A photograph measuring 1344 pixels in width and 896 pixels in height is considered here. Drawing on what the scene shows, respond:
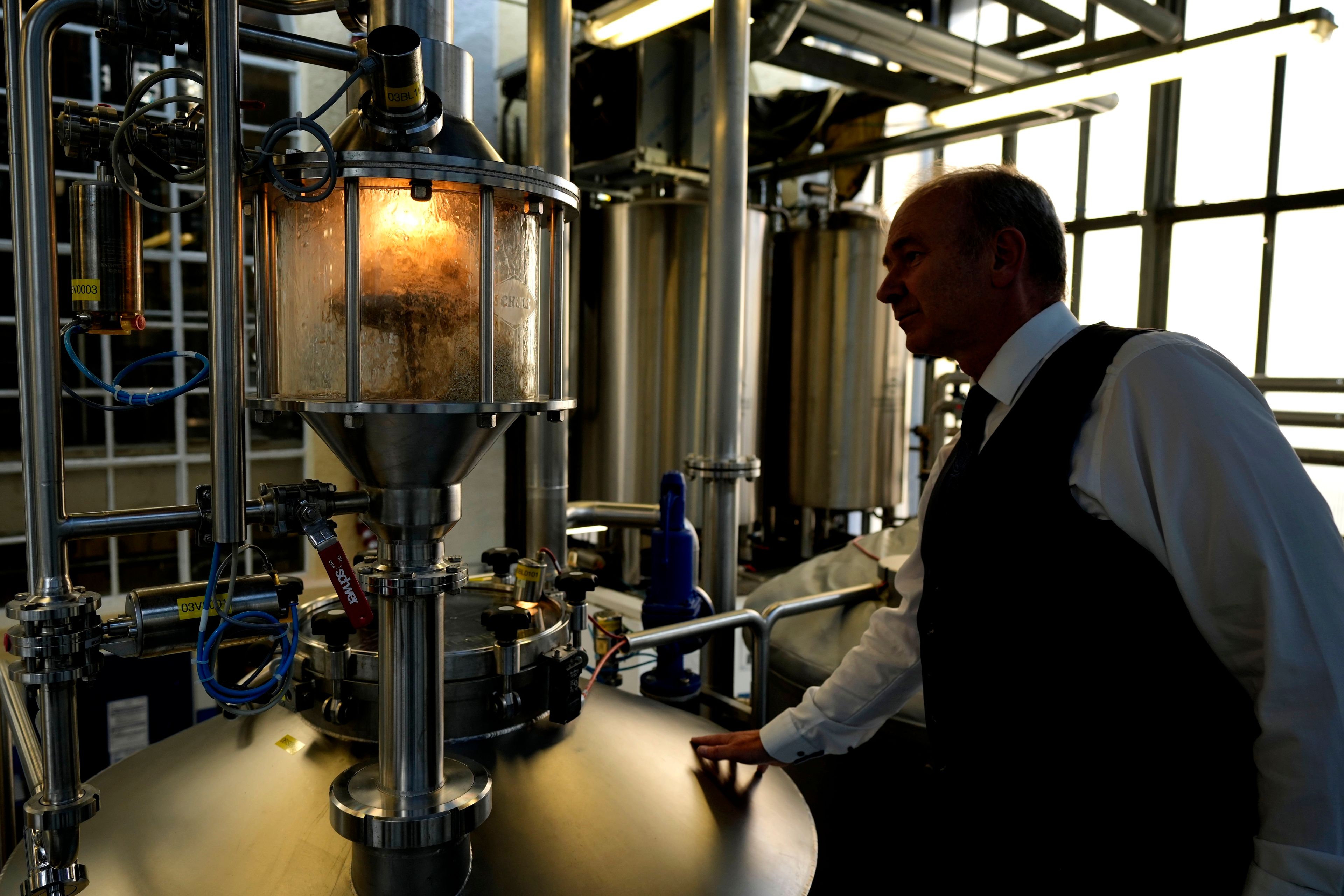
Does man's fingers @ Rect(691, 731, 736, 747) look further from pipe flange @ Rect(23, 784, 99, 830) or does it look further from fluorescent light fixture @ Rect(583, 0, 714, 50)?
fluorescent light fixture @ Rect(583, 0, 714, 50)

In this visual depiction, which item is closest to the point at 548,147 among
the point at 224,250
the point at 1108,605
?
the point at 224,250

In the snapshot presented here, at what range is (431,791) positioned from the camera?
0.84m

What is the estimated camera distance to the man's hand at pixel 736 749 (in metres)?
1.20

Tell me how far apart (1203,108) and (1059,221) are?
4.23 m

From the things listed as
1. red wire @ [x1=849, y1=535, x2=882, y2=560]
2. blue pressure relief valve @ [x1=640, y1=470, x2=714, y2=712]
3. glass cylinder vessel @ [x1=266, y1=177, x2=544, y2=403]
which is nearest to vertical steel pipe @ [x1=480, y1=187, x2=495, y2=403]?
glass cylinder vessel @ [x1=266, y1=177, x2=544, y2=403]

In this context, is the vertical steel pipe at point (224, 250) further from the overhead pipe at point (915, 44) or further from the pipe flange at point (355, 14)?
the overhead pipe at point (915, 44)

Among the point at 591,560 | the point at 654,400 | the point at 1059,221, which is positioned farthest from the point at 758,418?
the point at 1059,221

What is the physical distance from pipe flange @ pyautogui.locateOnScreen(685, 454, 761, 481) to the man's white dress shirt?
97 centimetres

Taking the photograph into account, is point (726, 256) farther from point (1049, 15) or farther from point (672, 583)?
point (1049, 15)

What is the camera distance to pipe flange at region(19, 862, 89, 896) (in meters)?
0.81

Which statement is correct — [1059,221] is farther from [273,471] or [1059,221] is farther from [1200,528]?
[273,471]

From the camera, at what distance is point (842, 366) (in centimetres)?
445

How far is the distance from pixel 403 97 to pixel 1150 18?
12.9ft

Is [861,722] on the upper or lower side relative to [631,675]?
upper
